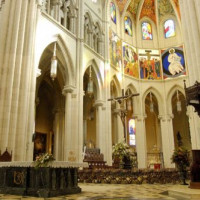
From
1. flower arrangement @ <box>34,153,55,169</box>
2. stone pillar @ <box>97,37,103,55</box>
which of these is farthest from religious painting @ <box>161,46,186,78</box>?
flower arrangement @ <box>34,153,55,169</box>

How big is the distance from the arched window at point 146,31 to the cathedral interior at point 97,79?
0.12 m

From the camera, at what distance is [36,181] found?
6.17 meters

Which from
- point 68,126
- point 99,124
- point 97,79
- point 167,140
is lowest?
point 167,140

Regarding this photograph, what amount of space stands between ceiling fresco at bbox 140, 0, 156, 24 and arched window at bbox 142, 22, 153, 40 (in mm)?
823

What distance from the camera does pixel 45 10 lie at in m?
14.8

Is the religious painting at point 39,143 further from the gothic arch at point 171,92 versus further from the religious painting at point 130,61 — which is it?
the gothic arch at point 171,92

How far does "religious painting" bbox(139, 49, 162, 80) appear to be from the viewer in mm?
24438

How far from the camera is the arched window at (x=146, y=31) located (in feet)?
86.3

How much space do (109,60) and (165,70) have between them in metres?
7.16

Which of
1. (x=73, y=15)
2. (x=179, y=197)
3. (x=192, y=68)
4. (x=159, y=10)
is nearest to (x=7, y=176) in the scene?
(x=179, y=197)

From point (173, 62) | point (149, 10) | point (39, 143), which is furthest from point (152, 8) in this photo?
point (39, 143)

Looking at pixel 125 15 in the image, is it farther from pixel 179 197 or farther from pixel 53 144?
pixel 179 197

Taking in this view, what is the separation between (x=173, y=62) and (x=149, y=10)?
21.6 feet

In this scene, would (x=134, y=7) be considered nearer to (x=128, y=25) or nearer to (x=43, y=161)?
(x=128, y=25)
